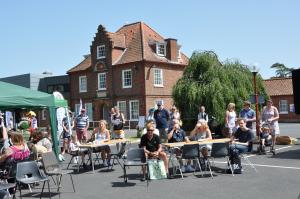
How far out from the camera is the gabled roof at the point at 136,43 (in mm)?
38469

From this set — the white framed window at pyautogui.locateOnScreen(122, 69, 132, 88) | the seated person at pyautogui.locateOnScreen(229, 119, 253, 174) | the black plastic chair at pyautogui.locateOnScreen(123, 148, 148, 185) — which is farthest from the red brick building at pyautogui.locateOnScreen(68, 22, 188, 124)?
the black plastic chair at pyautogui.locateOnScreen(123, 148, 148, 185)

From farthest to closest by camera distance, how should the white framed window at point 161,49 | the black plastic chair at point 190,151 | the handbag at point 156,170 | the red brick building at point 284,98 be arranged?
the red brick building at point 284,98 → the white framed window at point 161,49 → the black plastic chair at point 190,151 → the handbag at point 156,170

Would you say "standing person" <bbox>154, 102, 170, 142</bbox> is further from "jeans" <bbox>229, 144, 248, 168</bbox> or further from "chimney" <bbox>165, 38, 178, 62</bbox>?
"chimney" <bbox>165, 38, 178, 62</bbox>

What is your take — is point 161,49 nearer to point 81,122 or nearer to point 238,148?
point 81,122

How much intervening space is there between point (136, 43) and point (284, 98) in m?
18.4

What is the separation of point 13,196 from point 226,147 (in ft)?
16.9

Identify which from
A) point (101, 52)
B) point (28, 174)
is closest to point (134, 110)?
point (101, 52)

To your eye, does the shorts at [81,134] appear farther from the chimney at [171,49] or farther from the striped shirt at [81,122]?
the chimney at [171,49]

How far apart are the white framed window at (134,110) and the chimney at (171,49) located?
228 inches

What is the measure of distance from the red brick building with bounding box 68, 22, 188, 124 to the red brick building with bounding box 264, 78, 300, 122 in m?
12.4

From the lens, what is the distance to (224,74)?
87.1 feet

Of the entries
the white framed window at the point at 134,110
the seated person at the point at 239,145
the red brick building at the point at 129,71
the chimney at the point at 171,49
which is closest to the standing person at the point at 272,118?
the seated person at the point at 239,145

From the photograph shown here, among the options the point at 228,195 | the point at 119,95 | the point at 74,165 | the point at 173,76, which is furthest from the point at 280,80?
the point at 228,195

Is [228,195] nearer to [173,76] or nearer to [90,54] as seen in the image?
[173,76]
